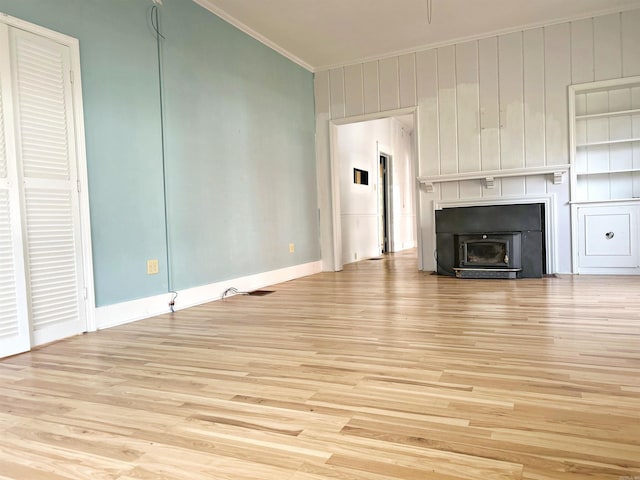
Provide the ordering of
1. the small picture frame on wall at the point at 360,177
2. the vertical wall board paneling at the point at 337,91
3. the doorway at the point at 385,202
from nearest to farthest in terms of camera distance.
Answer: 1. the vertical wall board paneling at the point at 337,91
2. the small picture frame on wall at the point at 360,177
3. the doorway at the point at 385,202

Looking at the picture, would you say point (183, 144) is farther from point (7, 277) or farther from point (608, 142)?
point (608, 142)

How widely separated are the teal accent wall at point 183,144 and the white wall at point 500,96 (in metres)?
1.42

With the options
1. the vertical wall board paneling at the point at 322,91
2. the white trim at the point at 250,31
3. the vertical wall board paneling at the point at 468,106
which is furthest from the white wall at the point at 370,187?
the vertical wall board paneling at the point at 468,106

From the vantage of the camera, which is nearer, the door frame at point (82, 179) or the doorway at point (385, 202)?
the door frame at point (82, 179)

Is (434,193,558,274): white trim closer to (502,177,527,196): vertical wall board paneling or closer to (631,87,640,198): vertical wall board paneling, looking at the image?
(502,177,527,196): vertical wall board paneling

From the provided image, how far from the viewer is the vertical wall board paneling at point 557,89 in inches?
186

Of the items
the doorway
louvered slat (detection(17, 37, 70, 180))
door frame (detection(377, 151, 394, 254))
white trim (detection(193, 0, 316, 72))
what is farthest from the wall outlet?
door frame (detection(377, 151, 394, 254))

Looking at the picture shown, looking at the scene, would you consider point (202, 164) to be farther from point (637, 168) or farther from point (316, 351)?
point (637, 168)

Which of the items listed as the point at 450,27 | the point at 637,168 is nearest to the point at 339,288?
the point at 450,27

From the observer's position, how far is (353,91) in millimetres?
5715

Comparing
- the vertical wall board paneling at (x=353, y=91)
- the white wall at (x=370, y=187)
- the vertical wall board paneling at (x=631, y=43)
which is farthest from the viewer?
the white wall at (x=370, y=187)

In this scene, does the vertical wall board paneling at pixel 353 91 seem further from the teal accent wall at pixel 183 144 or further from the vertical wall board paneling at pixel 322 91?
the teal accent wall at pixel 183 144

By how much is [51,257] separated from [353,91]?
4.10 metres

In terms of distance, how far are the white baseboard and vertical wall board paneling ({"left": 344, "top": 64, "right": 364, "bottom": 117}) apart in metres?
2.08
